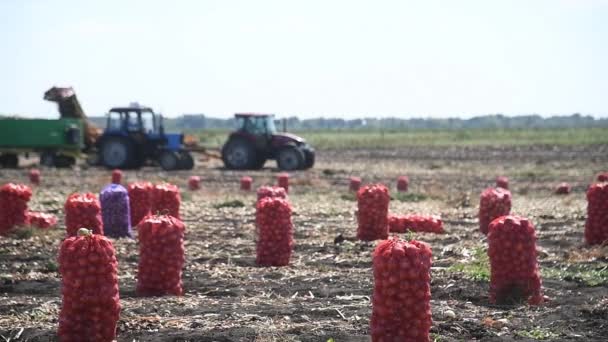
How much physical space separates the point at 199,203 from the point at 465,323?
565 inches

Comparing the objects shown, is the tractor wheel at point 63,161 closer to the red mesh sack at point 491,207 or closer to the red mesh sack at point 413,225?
the red mesh sack at point 413,225

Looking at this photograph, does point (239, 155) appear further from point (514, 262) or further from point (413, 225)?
point (514, 262)

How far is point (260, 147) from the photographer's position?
3628 cm

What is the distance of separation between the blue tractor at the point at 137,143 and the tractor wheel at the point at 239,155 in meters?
1.54

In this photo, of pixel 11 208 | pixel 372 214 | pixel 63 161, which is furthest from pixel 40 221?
pixel 63 161

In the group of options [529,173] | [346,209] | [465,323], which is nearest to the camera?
[465,323]

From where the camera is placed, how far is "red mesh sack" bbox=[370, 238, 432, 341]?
708cm

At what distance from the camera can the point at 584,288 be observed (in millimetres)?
10156

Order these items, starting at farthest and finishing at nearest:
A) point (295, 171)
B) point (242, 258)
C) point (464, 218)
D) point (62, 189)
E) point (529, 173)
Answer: point (295, 171), point (529, 173), point (62, 189), point (464, 218), point (242, 258)

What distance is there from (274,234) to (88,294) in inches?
189

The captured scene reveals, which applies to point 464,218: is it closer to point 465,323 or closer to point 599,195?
point 599,195

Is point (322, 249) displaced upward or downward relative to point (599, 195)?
downward

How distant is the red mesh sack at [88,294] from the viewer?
7414 millimetres

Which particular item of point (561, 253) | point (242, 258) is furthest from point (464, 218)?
point (242, 258)
